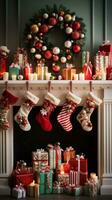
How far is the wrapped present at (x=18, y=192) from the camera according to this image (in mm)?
4316

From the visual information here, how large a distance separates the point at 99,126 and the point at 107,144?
0.23m

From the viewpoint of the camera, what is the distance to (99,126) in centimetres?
452

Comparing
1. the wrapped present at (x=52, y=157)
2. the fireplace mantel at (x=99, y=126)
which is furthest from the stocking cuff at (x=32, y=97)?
the wrapped present at (x=52, y=157)

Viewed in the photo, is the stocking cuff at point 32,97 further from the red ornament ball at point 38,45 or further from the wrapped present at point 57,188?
the wrapped present at point 57,188

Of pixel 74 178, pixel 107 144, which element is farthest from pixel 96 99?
pixel 74 178

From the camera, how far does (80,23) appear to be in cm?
450

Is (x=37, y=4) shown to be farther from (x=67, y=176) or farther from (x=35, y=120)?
(x=67, y=176)

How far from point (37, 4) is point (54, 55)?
647 mm

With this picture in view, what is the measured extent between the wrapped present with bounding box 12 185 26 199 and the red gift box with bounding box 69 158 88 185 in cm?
66

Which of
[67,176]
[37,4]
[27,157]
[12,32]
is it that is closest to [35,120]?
[27,157]

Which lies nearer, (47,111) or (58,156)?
(47,111)

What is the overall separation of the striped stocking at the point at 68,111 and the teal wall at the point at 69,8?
619 mm

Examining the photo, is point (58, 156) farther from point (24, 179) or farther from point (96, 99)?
point (96, 99)

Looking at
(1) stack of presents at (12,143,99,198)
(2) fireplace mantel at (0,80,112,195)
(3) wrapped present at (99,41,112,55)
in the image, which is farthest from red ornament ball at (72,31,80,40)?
(1) stack of presents at (12,143,99,198)
